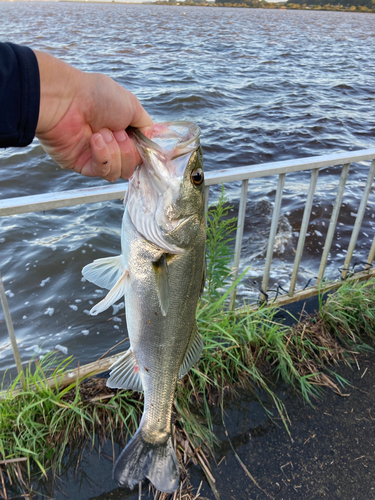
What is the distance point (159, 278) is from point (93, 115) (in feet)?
2.15

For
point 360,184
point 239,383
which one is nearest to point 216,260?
point 239,383

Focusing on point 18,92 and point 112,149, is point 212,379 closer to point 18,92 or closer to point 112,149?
point 112,149

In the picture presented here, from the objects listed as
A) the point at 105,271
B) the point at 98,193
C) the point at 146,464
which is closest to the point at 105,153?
the point at 105,271

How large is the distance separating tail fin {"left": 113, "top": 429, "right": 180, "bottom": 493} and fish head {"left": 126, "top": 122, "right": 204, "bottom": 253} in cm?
96

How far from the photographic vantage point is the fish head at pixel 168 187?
4.47 feet

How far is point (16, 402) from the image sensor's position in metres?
2.58

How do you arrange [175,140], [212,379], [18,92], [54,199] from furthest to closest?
1. [212,379]
2. [54,199]
3. [175,140]
4. [18,92]

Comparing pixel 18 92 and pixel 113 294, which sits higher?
pixel 18 92

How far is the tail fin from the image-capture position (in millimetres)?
1789

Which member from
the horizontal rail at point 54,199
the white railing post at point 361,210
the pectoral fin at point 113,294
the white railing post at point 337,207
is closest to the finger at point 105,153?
the pectoral fin at point 113,294

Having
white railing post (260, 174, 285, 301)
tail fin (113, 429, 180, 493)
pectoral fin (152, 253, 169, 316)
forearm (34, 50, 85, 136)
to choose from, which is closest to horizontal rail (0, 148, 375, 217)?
white railing post (260, 174, 285, 301)

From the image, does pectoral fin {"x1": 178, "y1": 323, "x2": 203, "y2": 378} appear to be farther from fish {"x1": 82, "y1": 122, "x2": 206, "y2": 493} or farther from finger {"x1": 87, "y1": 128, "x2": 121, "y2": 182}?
finger {"x1": 87, "y1": 128, "x2": 121, "y2": 182}

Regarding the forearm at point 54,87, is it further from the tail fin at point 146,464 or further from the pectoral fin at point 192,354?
the tail fin at point 146,464

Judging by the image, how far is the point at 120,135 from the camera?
1427 mm
